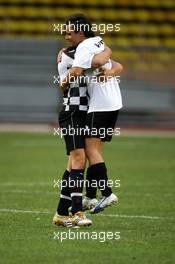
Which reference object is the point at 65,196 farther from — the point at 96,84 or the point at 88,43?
the point at 88,43

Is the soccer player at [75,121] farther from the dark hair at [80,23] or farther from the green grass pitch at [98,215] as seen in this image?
the green grass pitch at [98,215]

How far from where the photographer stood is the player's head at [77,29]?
26.5 feet

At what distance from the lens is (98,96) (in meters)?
8.23

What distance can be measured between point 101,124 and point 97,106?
0.18 meters

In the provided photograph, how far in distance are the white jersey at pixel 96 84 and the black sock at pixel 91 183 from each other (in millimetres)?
615

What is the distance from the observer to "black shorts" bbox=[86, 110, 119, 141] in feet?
27.0

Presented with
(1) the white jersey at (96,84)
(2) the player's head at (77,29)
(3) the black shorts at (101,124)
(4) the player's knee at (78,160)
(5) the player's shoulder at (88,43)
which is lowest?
(4) the player's knee at (78,160)

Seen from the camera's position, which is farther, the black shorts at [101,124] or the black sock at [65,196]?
the black sock at [65,196]

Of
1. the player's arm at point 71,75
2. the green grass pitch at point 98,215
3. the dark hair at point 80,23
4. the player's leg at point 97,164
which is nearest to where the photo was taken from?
the green grass pitch at point 98,215

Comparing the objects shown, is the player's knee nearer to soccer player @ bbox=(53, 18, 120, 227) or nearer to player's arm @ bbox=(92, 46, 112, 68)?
soccer player @ bbox=(53, 18, 120, 227)

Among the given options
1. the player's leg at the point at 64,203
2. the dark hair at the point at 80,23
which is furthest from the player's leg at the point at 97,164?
the dark hair at the point at 80,23

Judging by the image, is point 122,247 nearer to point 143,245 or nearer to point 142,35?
point 143,245

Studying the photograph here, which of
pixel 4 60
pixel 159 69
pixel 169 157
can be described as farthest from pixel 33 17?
pixel 169 157

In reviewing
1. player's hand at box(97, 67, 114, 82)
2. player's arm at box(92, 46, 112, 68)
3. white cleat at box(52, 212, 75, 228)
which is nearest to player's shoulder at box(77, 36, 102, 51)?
player's arm at box(92, 46, 112, 68)
